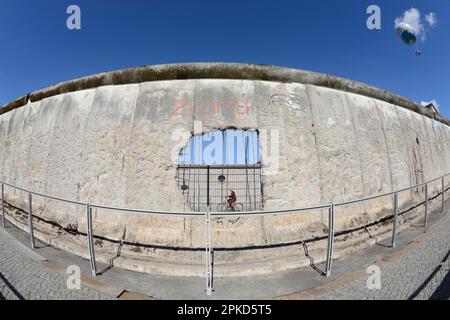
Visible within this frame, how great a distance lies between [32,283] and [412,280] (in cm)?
482

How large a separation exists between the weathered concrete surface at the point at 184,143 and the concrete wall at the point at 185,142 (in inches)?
0.7

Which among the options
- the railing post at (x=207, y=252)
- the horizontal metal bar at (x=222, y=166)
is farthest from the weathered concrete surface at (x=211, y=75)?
the railing post at (x=207, y=252)

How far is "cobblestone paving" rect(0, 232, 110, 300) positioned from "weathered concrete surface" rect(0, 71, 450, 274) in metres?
0.98

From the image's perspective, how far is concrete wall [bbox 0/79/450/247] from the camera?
158 inches

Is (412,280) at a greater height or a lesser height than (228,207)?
lesser

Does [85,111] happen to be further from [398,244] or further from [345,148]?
[398,244]

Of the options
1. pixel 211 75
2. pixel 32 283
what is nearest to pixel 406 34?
pixel 211 75

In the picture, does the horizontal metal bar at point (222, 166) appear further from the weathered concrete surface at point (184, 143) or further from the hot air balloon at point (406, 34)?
the hot air balloon at point (406, 34)

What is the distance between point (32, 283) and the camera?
2.98 m

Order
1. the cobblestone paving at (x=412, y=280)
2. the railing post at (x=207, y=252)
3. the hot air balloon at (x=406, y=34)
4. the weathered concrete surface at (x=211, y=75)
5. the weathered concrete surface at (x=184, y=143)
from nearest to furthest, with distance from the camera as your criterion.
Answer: the cobblestone paving at (x=412, y=280) → the railing post at (x=207, y=252) → the weathered concrete surface at (x=184, y=143) → the weathered concrete surface at (x=211, y=75) → the hot air balloon at (x=406, y=34)

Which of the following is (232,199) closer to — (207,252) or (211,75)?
(207,252)

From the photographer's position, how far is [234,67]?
4.45 meters

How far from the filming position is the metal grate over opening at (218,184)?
4.03 meters

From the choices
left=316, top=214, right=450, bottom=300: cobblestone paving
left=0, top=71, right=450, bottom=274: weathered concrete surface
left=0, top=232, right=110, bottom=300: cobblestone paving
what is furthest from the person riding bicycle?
left=0, top=232, right=110, bottom=300: cobblestone paving
